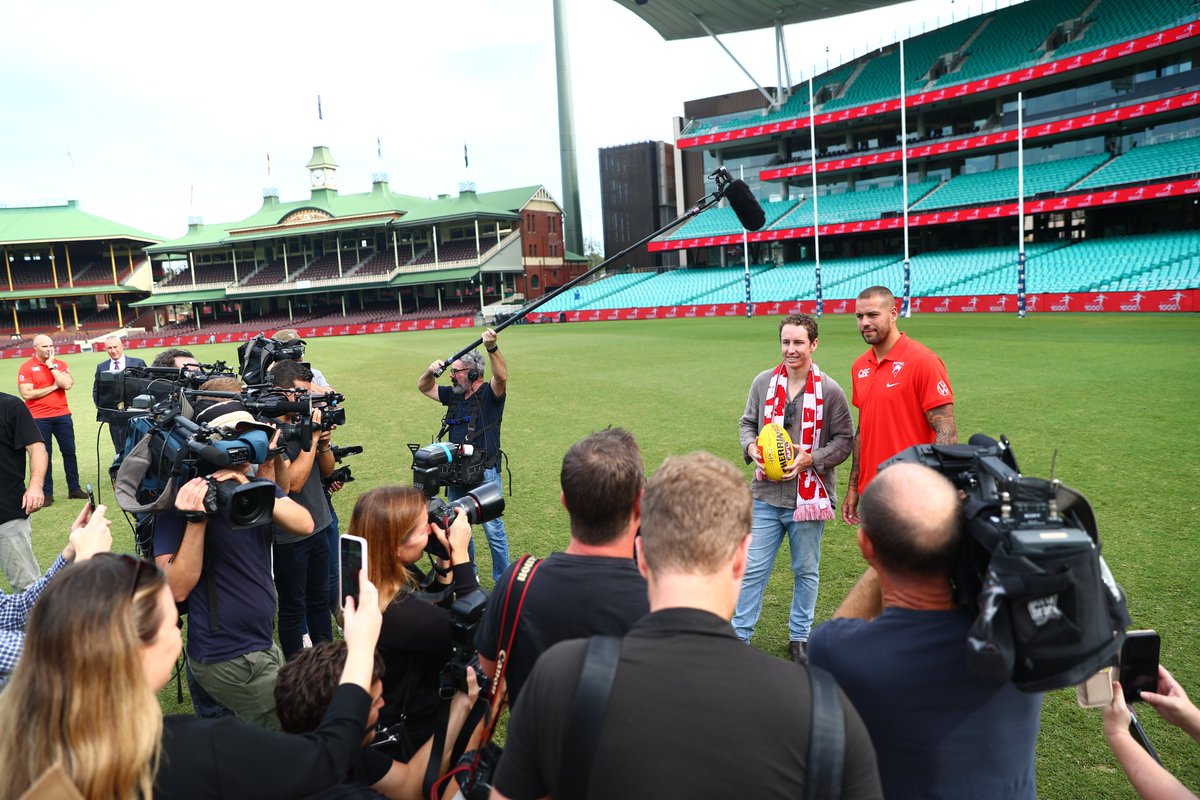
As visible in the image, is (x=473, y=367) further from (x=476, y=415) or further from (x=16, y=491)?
(x=16, y=491)

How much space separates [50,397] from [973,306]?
107ft

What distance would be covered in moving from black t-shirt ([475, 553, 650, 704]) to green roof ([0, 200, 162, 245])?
7344 cm

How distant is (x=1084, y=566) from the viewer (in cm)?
163

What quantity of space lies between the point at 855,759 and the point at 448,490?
550 cm

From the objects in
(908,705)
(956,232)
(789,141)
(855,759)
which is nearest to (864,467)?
(908,705)

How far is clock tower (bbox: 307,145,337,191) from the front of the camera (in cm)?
6694

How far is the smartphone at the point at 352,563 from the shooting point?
2602mm

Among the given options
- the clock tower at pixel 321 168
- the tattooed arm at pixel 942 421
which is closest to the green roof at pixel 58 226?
the clock tower at pixel 321 168

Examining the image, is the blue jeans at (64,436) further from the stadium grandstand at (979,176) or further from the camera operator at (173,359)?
the stadium grandstand at (979,176)

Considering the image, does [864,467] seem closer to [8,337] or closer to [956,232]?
[956,232]

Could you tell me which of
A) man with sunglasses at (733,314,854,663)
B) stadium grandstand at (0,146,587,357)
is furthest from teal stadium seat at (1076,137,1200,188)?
man with sunglasses at (733,314,854,663)

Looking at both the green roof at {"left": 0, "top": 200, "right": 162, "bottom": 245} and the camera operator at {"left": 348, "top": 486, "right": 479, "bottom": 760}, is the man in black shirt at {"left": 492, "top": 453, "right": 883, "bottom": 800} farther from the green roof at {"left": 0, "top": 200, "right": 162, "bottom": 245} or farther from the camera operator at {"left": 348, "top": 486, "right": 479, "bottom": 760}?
the green roof at {"left": 0, "top": 200, "right": 162, "bottom": 245}

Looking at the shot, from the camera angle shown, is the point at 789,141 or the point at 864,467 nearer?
the point at 864,467

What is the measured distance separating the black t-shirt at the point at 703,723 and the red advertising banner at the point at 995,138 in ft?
142
